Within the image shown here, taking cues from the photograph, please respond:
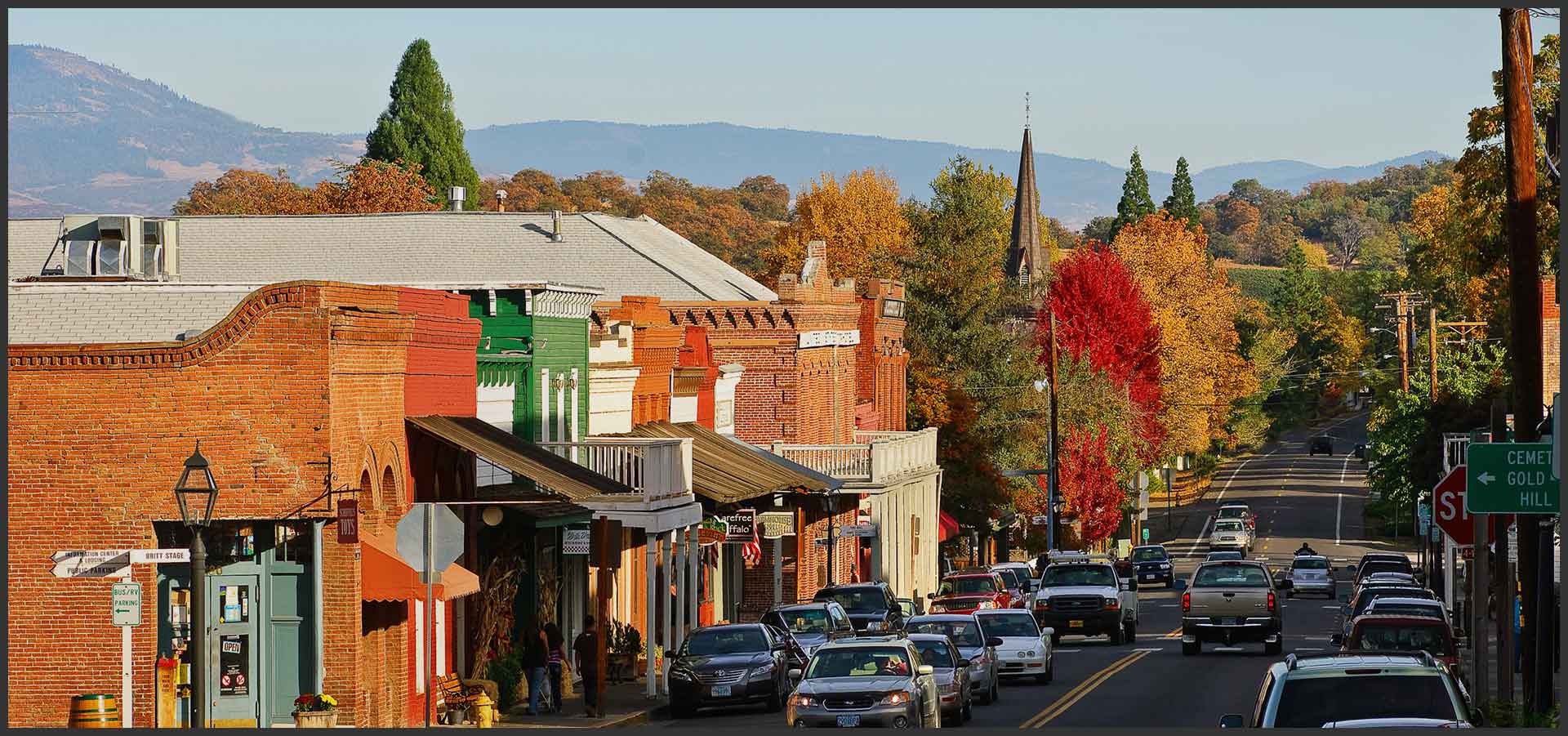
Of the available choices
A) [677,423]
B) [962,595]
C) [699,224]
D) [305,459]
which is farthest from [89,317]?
[699,224]

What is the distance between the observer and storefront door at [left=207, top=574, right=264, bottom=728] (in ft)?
93.0

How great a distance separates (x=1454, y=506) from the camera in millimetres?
26141

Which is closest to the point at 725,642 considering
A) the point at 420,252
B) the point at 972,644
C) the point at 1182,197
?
the point at 972,644

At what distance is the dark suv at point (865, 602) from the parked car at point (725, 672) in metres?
8.96

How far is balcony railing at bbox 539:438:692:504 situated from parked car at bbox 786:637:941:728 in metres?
6.47

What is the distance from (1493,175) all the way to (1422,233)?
289 feet

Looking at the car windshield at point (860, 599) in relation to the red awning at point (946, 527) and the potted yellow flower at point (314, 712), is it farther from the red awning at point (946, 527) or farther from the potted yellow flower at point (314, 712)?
the red awning at point (946, 527)

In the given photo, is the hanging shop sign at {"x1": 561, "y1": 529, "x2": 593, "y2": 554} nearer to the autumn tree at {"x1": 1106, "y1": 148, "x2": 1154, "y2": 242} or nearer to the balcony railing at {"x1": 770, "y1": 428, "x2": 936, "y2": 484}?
the balcony railing at {"x1": 770, "y1": 428, "x2": 936, "y2": 484}

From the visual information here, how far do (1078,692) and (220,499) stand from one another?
14665 mm

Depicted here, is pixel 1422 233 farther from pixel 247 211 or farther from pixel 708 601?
pixel 708 601

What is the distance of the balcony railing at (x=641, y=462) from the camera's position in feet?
114

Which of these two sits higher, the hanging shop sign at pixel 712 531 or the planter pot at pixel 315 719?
the hanging shop sign at pixel 712 531

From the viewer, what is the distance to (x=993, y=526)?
82.8 meters

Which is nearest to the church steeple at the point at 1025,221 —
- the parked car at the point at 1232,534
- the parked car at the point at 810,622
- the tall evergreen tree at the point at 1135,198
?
the tall evergreen tree at the point at 1135,198
